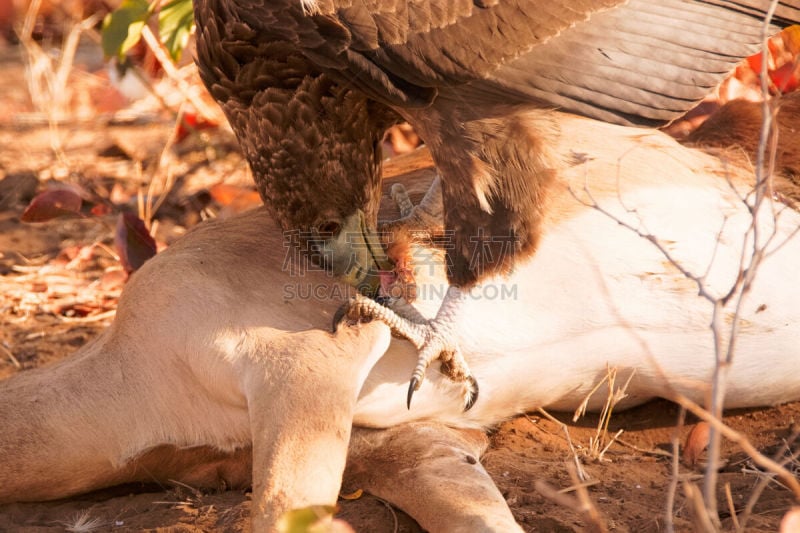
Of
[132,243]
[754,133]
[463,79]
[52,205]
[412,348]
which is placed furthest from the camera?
[52,205]

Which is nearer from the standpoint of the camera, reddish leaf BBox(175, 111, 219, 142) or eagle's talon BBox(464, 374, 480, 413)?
eagle's talon BBox(464, 374, 480, 413)

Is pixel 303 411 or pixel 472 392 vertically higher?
pixel 303 411

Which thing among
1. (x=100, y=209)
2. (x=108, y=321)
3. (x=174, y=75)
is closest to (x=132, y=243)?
(x=108, y=321)

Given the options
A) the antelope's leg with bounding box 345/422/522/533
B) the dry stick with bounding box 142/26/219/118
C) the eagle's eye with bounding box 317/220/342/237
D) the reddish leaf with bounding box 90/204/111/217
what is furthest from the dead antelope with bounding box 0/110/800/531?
the dry stick with bounding box 142/26/219/118

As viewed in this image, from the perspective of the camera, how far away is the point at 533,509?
2383mm

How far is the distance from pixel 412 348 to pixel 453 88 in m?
0.66

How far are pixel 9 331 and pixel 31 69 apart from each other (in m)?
2.15

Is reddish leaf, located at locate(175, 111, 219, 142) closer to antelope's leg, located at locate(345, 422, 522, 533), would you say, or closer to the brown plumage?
the brown plumage

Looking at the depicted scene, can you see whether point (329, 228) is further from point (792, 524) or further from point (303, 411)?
point (792, 524)

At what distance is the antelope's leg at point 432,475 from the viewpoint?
2.22m

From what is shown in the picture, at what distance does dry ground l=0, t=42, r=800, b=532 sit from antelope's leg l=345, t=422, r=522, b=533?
62mm

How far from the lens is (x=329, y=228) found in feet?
8.91

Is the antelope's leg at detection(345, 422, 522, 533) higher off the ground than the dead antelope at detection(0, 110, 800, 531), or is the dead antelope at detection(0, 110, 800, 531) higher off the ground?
the dead antelope at detection(0, 110, 800, 531)

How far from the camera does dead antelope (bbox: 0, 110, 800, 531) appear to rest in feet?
8.25
